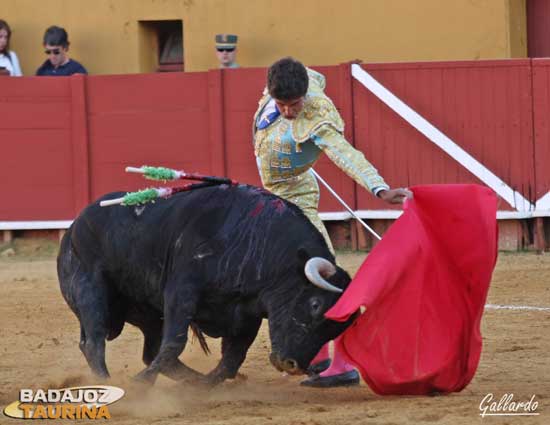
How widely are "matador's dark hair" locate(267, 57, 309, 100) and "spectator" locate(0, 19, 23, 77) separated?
5756 mm

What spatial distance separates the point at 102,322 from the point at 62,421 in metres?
0.66

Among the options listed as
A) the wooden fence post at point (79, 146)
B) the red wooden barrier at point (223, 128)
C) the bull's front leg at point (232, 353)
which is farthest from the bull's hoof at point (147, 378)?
the wooden fence post at point (79, 146)

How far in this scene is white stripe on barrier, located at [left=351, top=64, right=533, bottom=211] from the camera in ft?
30.4

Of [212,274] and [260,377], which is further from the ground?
[212,274]

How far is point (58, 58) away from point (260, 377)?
196 inches

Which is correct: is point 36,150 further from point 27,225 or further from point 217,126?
point 217,126

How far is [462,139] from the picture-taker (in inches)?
370

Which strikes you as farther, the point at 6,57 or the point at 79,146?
the point at 6,57

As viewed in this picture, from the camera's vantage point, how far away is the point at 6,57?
10.3m

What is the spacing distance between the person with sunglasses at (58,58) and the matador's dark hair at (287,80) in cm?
537

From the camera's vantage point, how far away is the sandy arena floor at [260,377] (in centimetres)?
444

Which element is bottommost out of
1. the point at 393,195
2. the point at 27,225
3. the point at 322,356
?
the point at 322,356

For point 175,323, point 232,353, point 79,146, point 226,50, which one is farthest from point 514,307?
point 79,146

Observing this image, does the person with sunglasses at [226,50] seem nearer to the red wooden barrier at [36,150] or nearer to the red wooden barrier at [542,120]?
the red wooden barrier at [36,150]
